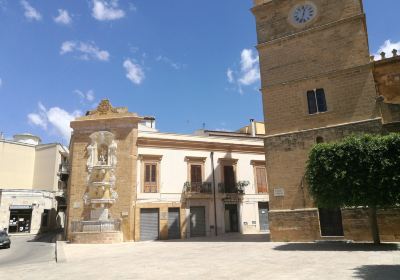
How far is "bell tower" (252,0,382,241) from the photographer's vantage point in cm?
1688

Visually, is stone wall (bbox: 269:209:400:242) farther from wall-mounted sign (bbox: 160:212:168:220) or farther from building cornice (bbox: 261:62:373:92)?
wall-mounted sign (bbox: 160:212:168:220)

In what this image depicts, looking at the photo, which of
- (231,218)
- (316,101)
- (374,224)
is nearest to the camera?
(374,224)

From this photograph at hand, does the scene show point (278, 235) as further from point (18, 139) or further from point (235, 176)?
point (18, 139)

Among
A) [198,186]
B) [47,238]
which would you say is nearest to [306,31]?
[198,186]

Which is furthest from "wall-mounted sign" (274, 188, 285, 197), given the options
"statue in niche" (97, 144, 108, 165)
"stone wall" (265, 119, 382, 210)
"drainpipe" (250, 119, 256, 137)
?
"drainpipe" (250, 119, 256, 137)

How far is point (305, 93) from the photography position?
1834 cm

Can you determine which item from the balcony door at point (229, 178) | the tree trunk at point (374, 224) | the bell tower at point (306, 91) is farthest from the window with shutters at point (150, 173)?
the tree trunk at point (374, 224)

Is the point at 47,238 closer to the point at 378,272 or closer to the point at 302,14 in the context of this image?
the point at 302,14

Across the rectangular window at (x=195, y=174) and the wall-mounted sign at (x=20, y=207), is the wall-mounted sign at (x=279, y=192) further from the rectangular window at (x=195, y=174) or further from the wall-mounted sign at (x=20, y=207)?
the wall-mounted sign at (x=20, y=207)

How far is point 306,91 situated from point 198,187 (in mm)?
11194

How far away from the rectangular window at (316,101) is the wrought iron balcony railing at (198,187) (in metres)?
10.7

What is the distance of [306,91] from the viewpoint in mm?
18344

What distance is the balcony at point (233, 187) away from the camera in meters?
26.7

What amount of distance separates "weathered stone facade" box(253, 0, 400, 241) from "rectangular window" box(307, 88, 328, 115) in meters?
0.19
